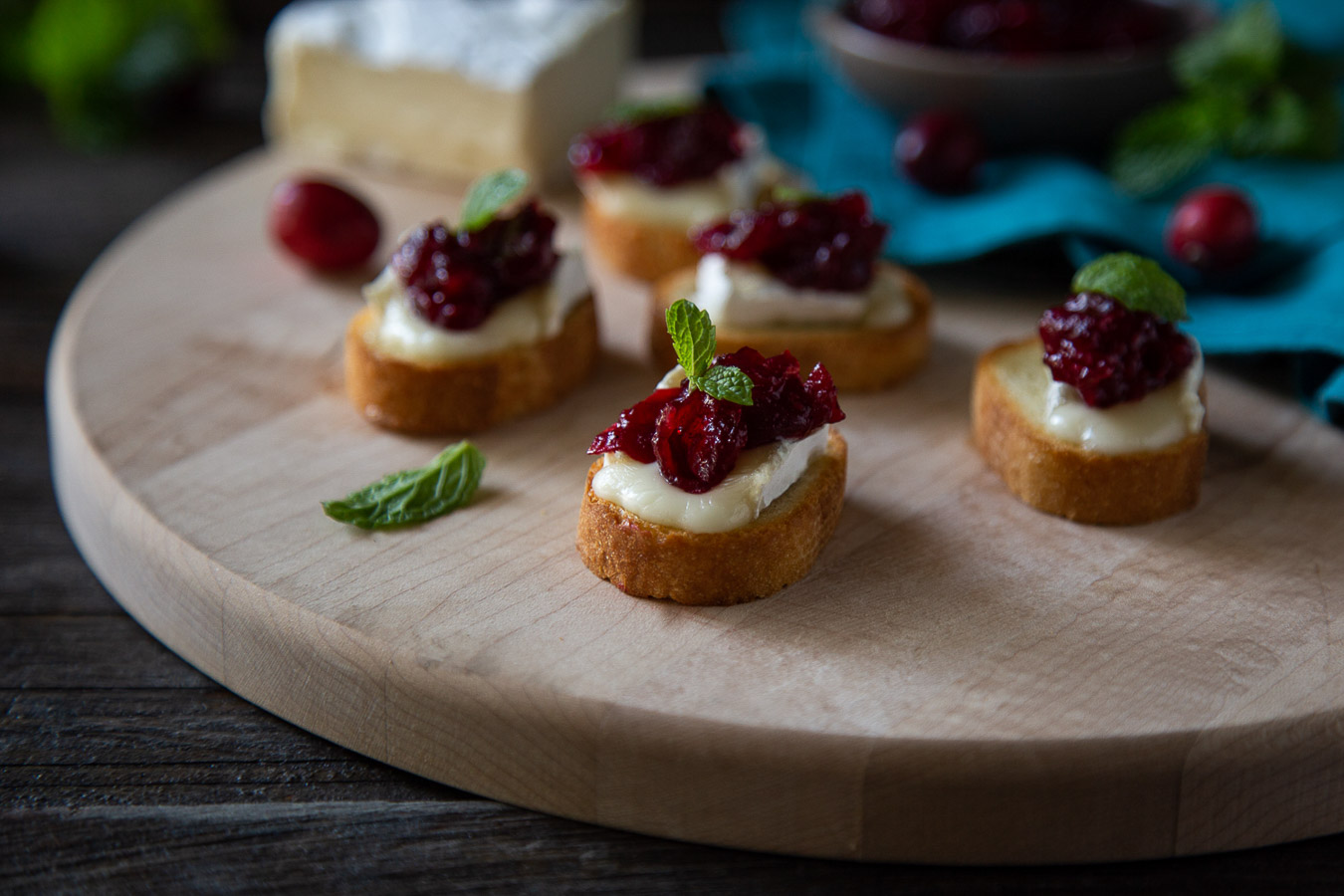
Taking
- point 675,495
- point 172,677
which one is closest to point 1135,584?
point 675,495

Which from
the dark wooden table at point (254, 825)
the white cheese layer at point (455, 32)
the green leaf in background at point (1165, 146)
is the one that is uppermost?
the white cheese layer at point (455, 32)

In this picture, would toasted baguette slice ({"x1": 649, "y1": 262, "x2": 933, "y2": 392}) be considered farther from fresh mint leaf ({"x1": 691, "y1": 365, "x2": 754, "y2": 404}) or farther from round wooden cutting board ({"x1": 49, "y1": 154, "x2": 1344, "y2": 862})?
fresh mint leaf ({"x1": 691, "y1": 365, "x2": 754, "y2": 404})

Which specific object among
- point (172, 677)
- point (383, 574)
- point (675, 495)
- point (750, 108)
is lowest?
point (172, 677)

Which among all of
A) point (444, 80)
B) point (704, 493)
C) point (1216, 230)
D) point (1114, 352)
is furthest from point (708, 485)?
point (444, 80)

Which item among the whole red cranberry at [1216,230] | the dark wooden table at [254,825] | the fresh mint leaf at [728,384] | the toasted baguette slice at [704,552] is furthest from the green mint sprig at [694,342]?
the whole red cranberry at [1216,230]

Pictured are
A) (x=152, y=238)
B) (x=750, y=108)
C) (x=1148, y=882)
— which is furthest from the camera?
(x=750, y=108)

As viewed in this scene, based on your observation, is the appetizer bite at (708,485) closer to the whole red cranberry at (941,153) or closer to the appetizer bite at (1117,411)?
the appetizer bite at (1117,411)

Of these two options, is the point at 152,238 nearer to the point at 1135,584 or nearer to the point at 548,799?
the point at 548,799
